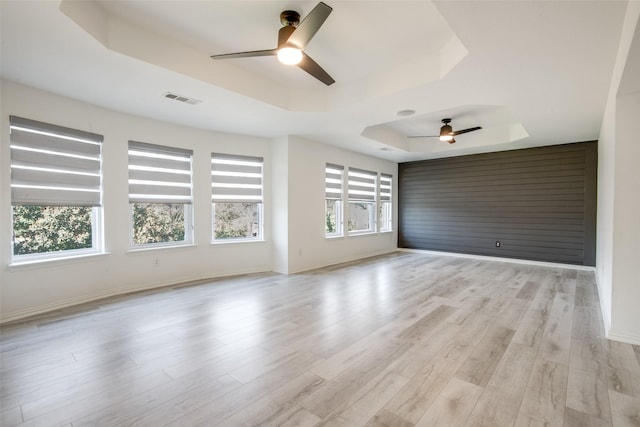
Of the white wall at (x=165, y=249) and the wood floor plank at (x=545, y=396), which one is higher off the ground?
the white wall at (x=165, y=249)

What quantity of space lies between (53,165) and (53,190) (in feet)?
1.01

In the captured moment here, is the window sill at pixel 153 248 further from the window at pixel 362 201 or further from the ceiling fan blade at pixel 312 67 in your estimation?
the window at pixel 362 201

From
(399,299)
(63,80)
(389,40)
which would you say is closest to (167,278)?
(63,80)

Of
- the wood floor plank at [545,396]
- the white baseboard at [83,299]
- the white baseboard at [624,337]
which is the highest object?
the white baseboard at [83,299]

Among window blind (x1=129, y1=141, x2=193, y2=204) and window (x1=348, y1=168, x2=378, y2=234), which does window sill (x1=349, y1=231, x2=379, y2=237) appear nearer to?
window (x1=348, y1=168, x2=378, y2=234)

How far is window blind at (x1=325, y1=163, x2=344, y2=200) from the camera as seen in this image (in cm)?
651

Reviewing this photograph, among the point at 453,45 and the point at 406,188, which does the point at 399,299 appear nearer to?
the point at 453,45

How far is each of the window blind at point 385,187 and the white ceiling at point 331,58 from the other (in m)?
3.59

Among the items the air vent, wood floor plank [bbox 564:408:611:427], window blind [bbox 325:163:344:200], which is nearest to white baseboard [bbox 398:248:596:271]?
window blind [bbox 325:163:344:200]

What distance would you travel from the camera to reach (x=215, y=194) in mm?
5289

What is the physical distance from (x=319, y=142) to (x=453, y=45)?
139 inches

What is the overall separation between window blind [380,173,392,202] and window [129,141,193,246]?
16.3 feet

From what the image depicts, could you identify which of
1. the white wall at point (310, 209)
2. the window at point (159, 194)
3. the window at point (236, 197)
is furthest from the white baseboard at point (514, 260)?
the window at point (159, 194)

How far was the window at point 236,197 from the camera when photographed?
17.5 feet
